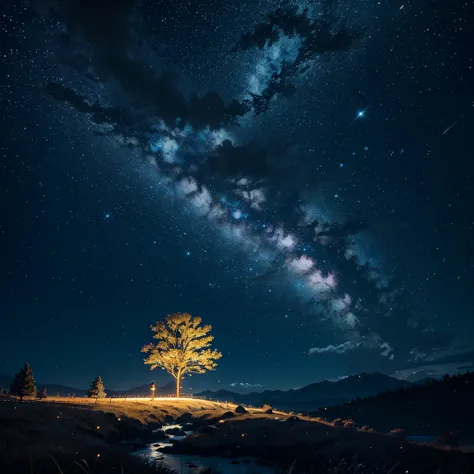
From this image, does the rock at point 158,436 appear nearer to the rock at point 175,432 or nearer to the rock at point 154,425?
the rock at point 175,432

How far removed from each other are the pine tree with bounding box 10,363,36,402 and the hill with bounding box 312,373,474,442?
35870 mm

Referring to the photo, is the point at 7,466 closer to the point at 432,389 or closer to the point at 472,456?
the point at 472,456

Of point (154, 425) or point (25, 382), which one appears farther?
point (25, 382)

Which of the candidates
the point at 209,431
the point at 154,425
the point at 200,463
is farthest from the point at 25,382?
the point at 200,463

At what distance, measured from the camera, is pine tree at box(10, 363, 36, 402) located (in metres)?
36.8

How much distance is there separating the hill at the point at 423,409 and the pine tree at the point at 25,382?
35870mm

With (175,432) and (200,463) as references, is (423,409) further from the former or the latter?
(200,463)

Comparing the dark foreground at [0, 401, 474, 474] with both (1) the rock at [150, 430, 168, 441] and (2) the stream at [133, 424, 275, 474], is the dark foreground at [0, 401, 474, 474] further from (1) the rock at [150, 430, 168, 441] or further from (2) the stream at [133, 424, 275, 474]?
Result: (2) the stream at [133, 424, 275, 474]

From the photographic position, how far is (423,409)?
47.7 m

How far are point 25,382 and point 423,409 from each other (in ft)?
179

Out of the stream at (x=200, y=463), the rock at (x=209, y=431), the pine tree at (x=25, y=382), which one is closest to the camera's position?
the stream at (x=200, y=463)

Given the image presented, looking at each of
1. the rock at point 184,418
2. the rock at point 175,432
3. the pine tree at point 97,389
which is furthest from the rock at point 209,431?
the pine tree at point 97,389

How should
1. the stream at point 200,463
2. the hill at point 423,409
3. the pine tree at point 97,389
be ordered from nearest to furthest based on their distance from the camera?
the stream at point 200,463 < the hill at point 423,409 < the pine tree at point 97,389

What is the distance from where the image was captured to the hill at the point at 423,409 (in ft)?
139
